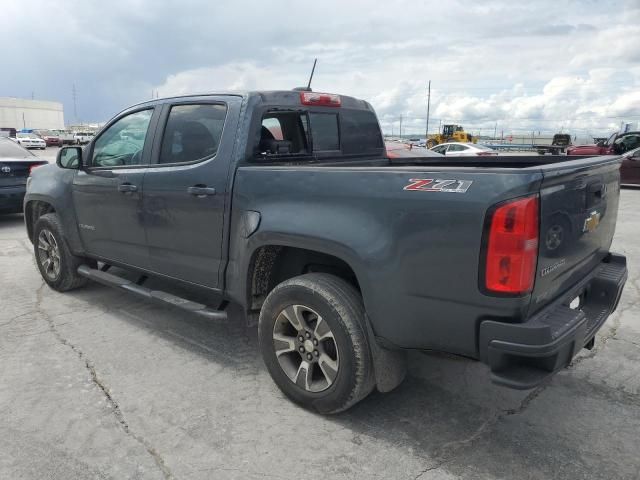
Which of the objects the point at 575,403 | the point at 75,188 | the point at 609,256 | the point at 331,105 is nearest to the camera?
the point at 575,403

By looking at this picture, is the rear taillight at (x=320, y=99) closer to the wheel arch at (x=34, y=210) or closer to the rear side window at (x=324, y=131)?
the rear side window at (x=324, y=131)

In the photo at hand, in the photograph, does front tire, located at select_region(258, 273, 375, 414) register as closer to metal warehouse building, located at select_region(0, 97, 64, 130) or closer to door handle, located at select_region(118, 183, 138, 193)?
door handle, located at select_region(118, 183, 138, 193)

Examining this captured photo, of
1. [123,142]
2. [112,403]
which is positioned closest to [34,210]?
[123,142]

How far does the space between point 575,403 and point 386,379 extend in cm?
126

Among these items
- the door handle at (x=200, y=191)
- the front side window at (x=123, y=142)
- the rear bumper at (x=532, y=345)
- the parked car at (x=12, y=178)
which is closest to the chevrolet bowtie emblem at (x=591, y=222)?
the rear bumper at (x=532, y=345)

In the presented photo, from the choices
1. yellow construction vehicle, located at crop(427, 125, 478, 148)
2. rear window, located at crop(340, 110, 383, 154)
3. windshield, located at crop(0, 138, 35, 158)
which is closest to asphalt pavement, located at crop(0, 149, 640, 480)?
rear window, located at crop(340, 110, 383, 154)

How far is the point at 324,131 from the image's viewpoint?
418 cm

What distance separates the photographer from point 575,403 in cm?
320

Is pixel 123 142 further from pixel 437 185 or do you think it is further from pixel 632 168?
pixel 632 168

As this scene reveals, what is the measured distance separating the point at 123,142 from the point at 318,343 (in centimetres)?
A: 258

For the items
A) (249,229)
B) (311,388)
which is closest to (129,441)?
(311,388)

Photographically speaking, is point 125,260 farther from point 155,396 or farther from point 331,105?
point 331,105

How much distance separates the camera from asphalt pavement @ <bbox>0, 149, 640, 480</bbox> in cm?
260

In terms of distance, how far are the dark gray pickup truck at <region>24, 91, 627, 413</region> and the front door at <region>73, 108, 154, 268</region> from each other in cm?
2
